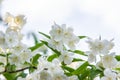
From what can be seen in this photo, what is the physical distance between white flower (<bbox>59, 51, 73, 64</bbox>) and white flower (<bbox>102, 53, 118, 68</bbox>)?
0.14 metres

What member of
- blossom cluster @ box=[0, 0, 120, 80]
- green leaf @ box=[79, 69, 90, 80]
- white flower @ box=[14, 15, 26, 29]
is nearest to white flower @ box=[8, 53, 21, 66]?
blossom cluster @ box=[0, 0, 120, 80]

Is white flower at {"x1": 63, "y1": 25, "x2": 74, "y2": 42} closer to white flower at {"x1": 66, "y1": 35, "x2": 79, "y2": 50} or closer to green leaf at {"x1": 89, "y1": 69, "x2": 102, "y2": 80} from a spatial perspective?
white flower at {"x1": 66, "y1": 35, "x2": 79, "y2": 50}

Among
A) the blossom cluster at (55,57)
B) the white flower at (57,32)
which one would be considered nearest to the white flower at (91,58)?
the blossom cluster at (55,57)

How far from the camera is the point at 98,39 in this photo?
1586mm

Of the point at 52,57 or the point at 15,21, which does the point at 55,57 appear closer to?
the point at 52,57

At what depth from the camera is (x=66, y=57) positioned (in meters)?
1.54

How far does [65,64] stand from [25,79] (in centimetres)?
20

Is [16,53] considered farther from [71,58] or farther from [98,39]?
[98,39]

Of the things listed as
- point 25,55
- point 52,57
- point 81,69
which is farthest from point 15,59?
point 81,69

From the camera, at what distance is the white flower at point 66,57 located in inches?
61.3

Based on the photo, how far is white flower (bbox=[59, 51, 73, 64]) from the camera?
5.11 ft

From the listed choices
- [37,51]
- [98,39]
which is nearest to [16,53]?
[37,51]

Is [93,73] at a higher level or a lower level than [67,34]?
lower

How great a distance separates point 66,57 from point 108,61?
17 centimetres
